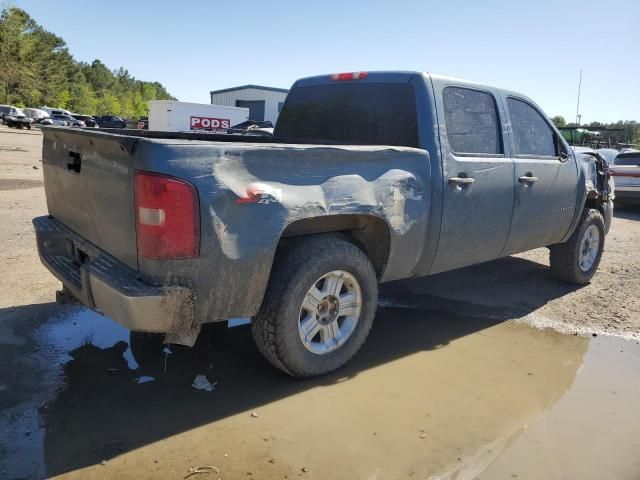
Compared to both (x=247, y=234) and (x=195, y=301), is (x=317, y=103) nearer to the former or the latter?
(x=247, y=234)

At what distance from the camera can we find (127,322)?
2.71 m

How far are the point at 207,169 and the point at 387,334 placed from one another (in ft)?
7.76

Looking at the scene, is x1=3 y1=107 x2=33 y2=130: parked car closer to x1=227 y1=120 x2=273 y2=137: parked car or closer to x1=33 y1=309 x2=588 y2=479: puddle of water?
x1=227 y1=120 x2=273 y2=137: parked car

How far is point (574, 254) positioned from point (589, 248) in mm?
420

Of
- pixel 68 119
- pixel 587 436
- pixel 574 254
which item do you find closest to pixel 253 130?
pixel 574 254

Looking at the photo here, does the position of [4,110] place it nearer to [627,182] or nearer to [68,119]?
[68,119]

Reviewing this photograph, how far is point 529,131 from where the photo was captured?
502 cm

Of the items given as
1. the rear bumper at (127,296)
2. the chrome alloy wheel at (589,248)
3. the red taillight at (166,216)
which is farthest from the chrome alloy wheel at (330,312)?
the chrome alloy wheel at (589,248)

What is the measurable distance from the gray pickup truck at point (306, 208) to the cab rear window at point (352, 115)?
0.01m

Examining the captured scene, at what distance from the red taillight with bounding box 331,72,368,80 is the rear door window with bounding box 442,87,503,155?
2.44 feet

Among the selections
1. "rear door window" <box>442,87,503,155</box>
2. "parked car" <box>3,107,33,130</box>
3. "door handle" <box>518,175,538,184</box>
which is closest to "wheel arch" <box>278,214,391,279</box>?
"rear door window" <box>442,87,503,155</box>

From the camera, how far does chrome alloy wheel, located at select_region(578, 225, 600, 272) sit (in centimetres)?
593

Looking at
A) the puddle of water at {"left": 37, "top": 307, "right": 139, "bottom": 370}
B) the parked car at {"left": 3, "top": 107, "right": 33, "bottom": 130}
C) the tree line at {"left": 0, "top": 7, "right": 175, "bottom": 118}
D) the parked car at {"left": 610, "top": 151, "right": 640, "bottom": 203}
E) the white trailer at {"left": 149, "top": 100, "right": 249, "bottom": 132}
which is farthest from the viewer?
the tree line at {"left": 0, "top": 7, "right": 175, "bottom": 118}

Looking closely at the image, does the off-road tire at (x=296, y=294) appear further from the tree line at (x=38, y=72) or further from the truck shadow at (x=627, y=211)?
the tree line at (x=38, y=72)
